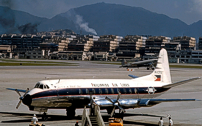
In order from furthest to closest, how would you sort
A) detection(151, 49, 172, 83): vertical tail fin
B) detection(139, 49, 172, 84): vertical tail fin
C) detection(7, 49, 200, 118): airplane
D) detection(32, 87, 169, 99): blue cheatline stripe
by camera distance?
1. detection(151, 49, 172, 83): vertical tail fin
2. detection(139, 49, 172, 84): vertical tail fin
3. detection(32, 87, 169, 99): blue cheatline stripe
4. detection(7, 49, 200, 118): airplane

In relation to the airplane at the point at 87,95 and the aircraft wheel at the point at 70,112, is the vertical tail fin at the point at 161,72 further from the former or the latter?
the aircraft wheel at the point at 70,112

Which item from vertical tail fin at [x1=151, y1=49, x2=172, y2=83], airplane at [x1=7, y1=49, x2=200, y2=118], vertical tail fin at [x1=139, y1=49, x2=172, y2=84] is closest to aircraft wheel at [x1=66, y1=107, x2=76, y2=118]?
airplane at [x1=7, y1=49, x2=200, y2=118]

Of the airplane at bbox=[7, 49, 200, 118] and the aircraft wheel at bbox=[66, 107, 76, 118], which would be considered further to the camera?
the aircraft wheel at bbox=[66, 107, 76, 118]

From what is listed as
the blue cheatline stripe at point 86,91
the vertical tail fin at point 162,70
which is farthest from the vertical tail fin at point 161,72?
the blue cheatline stripe at point 86,91

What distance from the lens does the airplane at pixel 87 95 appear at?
26.3 m

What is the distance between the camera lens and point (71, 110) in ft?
90.8

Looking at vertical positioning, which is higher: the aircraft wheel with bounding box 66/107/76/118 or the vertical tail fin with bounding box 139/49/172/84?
the vertical tail fin with bounding box 139/49/172/84

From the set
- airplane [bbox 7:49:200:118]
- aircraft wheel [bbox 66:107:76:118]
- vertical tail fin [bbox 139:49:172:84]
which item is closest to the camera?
airplane [bbox 7:49:200:118]

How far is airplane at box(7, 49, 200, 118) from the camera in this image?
2628 cm

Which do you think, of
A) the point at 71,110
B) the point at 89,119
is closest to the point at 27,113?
the point at 71,110

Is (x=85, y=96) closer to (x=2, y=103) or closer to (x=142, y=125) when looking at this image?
(x=142, y=125)

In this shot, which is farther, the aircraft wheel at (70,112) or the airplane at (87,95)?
the aircraft wheel at (70,112)

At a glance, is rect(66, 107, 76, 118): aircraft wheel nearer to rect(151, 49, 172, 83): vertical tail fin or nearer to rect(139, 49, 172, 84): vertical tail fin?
rect(139, 49, 172, 84): vertical tail fin

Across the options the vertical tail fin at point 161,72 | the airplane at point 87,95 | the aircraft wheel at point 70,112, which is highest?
the vertical tail fin at point 161,72
